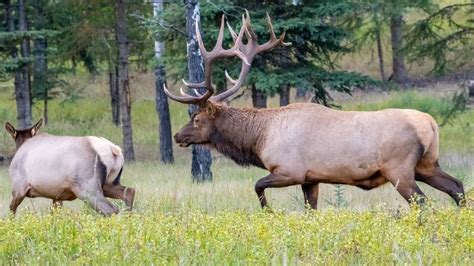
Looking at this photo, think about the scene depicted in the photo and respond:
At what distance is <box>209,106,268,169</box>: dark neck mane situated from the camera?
11.5 m

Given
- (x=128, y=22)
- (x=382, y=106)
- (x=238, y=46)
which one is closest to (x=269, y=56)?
(x=128, y=22)

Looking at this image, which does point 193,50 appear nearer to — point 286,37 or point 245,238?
point 286,37

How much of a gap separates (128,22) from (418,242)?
19.5 m

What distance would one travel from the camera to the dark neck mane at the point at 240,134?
11.5m

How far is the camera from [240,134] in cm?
1167

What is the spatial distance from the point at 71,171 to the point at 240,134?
6.69 feet

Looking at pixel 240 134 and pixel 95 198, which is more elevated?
pixel 240 134

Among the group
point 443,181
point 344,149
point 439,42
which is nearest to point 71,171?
point 344,149

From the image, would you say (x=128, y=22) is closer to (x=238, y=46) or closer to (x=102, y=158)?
(x=238, y=46)

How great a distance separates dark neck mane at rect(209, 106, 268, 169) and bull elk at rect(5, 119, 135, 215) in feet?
4.40

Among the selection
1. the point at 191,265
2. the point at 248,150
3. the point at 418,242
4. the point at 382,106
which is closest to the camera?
the point at 191,265

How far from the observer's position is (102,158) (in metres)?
11.0

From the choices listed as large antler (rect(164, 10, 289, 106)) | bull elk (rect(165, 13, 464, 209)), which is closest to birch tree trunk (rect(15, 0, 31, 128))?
large antler (rect(164, 10, 289, 106))

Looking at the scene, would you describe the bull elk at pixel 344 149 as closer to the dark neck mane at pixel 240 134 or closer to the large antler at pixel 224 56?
the dark neck mane at pixel 240 134
